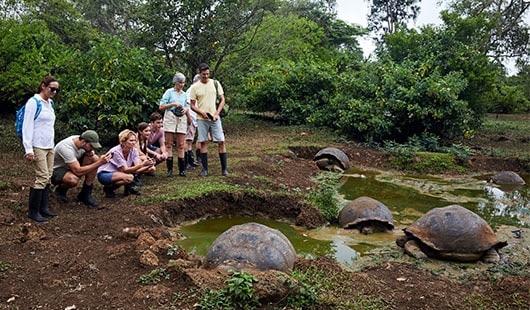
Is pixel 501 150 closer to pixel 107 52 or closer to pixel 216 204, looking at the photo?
pixel 216 204

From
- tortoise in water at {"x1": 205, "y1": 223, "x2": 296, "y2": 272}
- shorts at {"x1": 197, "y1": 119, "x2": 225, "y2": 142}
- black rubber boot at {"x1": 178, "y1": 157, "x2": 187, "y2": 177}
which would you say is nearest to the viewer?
tortoise in water at {"x1": 205, "y1": 223, "x2": 296, "y2": 272}

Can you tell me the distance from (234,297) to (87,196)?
2.98 m

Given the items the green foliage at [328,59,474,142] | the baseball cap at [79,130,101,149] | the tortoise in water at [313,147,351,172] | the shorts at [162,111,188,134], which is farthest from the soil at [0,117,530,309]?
the green foliage at [328,59,474,142]

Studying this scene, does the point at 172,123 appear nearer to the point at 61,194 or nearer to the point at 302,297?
the point at 61,194

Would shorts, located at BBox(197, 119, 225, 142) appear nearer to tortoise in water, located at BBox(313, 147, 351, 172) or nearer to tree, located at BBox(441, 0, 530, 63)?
tortoise in water, located at BBox(313, 147, 351, 172)

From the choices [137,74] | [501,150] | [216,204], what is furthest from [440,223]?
[501,150]

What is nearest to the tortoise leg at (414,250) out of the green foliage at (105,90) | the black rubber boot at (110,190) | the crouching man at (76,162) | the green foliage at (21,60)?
the crouching man at (76,162)

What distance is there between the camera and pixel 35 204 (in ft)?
15.4

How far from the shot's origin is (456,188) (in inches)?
327

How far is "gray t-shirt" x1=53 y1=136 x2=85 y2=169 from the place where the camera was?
5066 mm

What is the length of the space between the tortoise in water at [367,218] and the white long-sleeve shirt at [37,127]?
11.9 feet

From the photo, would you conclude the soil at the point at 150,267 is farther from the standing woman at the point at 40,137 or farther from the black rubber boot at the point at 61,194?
the standing woman at the point at 40,137

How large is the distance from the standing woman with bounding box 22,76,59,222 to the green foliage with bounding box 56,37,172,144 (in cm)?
352

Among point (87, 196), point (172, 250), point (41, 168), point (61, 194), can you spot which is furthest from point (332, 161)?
point (41, 168)
